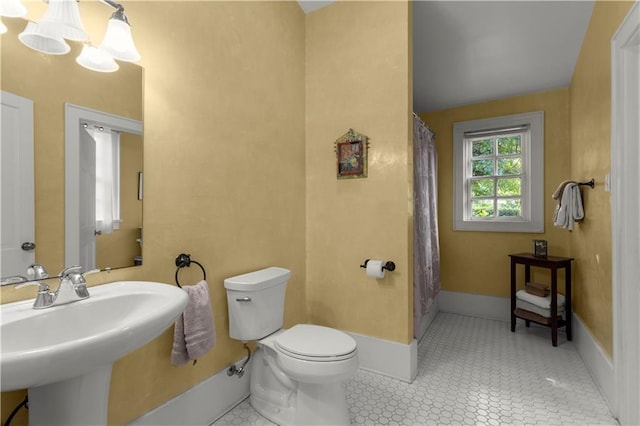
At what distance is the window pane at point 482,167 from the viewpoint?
353cm

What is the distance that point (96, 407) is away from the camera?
96 centimetres

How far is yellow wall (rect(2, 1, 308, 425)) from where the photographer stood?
1.38m

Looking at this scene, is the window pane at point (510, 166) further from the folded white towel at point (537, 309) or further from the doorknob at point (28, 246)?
the doorknob at point (28, 246)

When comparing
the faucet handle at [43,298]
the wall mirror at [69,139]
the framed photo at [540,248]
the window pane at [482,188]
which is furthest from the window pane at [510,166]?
the faucet handle at [43,298]

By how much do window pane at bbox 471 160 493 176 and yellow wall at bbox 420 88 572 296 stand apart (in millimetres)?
270

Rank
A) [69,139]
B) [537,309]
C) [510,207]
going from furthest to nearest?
1. [510,207]
2. [537,309]
3. [69,139]

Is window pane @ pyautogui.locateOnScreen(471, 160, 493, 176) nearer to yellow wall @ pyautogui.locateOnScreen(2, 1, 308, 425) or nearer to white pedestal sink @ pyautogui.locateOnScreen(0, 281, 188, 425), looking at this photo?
yellow wall @ pyautogui.locateOnScreen(2, 1, 308, 425)

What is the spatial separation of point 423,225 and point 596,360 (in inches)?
55.1

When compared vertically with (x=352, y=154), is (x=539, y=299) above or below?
below

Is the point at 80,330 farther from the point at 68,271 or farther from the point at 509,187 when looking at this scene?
the point at 509,187

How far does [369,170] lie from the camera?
2178 mm

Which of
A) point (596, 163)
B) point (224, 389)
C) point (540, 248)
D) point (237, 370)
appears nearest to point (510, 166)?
point (540, 248)

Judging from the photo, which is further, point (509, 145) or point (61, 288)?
point (509, 145)

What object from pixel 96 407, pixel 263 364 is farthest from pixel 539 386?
pixel 96 407
